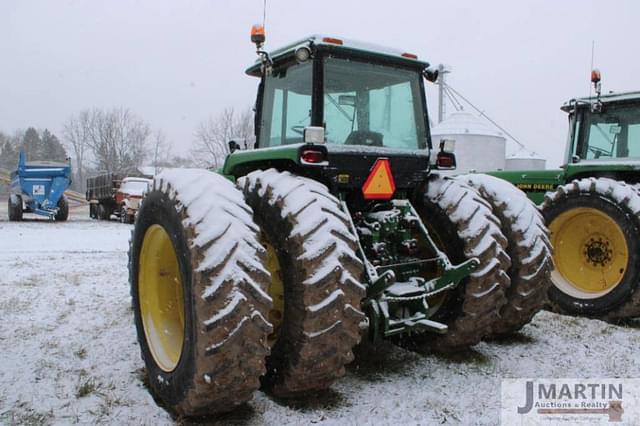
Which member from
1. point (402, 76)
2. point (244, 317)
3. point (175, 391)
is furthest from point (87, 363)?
point (402, 76)

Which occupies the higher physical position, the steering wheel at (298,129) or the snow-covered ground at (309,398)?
the steering wheel at (298,129)

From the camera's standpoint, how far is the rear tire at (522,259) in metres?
4.68

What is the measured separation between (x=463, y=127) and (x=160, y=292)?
75.7 ft

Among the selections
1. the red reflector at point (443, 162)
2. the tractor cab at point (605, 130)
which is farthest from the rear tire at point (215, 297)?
the tractor cab at point (605, 130)

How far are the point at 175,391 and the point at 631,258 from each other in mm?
4825

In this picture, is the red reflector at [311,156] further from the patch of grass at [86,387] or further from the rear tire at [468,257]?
the patch of grass at [86,387]

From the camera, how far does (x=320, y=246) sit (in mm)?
3352

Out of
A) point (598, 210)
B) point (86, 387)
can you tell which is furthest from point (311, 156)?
point (598, 210)

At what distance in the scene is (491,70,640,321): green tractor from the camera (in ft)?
19.3

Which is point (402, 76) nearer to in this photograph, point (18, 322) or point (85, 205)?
point (18, 322)

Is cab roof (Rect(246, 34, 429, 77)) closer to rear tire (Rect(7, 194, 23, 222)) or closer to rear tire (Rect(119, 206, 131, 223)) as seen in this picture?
rear tire (Rect(119, 206, 131, 223))

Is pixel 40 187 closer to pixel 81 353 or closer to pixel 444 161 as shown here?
pixel 81 353

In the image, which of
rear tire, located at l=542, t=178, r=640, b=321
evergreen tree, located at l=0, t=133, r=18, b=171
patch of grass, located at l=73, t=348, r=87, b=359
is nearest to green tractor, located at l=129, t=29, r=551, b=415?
patch of grass, located at l=73, t=348, r=87, b=359

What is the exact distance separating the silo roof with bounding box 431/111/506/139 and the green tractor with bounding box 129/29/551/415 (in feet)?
67.9
